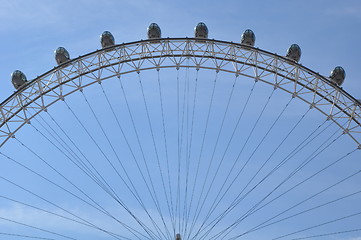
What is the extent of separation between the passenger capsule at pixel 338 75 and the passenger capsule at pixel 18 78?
18.3 metres

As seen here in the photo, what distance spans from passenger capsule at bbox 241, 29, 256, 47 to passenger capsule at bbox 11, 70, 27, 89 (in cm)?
1320

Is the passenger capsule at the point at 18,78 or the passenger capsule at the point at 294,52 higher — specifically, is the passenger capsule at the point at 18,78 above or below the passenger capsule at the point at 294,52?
below

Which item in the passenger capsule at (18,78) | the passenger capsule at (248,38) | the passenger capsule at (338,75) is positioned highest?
the passenger capsule at (248,38)

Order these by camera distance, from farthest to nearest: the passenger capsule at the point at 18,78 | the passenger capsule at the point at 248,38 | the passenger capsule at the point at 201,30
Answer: the passenger capsule at the point at 201,30
the passenger capsule at the point at 248,38
the passenger capsule at the point at 18,78

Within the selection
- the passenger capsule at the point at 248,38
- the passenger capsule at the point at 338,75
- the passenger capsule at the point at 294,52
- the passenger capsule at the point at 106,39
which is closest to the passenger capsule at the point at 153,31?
the passenger capsule at the point at 106,39

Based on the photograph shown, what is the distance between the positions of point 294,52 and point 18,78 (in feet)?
53.6

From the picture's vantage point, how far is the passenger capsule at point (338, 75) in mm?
35844

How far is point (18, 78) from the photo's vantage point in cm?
3572

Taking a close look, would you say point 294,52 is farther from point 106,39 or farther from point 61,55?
point 61,55

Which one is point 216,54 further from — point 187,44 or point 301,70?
point 301,70

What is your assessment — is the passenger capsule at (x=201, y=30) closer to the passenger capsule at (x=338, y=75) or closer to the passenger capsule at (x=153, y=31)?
the passenger capsule at (x=153, y=31)

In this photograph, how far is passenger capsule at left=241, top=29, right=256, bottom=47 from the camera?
3584 centimetres

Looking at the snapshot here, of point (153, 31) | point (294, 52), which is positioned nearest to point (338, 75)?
point (294, 52)

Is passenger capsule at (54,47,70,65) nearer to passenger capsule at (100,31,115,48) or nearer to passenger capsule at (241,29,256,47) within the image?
passenger capsule at (100,31,115,48)
